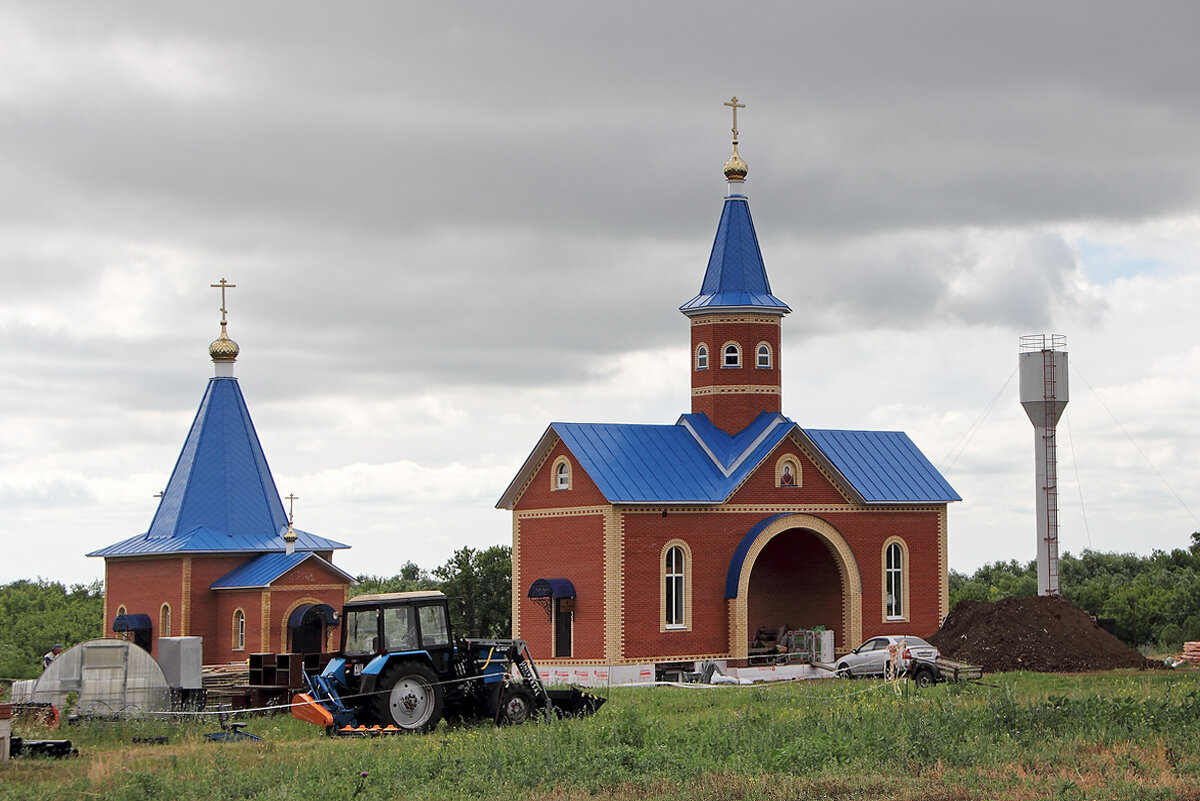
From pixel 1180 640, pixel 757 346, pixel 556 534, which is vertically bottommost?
pixel 1180 640

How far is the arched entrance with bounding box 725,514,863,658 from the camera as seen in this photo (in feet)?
120

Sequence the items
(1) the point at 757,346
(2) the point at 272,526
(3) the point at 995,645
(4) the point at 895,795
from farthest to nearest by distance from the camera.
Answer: (2) the point at 272,526 < (1) the point at 757,346 < (3) the point at 995,645 < (4) the point at 895,795

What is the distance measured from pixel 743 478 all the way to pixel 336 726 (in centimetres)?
1648

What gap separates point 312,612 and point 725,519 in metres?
12.6

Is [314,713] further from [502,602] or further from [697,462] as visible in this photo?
[502,602]

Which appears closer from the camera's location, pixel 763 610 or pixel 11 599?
pixel 763 610

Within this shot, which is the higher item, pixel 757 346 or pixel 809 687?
pixel 757 346

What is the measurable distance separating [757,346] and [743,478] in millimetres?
4237

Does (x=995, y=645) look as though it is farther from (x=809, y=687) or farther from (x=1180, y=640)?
(x=1180, y=640)

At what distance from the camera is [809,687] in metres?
29.5

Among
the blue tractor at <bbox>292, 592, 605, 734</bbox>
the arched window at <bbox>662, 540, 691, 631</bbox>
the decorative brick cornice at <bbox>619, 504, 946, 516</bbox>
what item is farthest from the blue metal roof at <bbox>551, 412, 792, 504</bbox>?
the blue tractor at <bbox>292, 592, 605, 734</bbox>

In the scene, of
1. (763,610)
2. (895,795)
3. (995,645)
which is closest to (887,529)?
(763,610)

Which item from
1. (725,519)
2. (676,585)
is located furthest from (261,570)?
(725,519)

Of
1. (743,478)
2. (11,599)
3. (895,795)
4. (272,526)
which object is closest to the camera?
(895,795)
